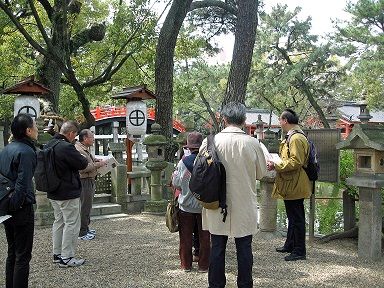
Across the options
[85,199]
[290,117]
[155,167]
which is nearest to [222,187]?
[290,117]

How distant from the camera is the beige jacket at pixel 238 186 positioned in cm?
356

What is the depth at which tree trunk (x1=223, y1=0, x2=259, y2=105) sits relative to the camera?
8.27 m

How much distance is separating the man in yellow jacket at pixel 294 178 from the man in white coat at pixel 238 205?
1287 millimetres

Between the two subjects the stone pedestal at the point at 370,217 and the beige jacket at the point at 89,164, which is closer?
the stone pedestal at the point at 370,217

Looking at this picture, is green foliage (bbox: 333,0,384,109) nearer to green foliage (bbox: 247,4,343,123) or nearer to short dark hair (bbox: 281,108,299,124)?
green foliage (bbox: 247,4,343,123)

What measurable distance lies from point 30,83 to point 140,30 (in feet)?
10.5

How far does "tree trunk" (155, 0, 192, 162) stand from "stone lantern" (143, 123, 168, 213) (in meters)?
1.66

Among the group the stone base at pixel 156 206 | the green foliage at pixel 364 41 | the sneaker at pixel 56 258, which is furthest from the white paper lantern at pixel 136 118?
the green foliage at pixel 364 41

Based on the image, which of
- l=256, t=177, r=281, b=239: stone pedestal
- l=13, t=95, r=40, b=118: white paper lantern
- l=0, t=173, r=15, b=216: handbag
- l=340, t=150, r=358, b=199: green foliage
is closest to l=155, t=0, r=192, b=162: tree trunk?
l=13, t=95, r=40, b=118: white paper lantern

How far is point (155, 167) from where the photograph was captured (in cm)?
824

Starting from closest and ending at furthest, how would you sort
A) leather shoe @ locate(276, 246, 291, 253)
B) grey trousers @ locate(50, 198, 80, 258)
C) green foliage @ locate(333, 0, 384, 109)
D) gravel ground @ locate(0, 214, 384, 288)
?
gravel ground @ locate(0, 214, 384, 288) < grey trousers @ locate(50, 198, 80, 258) < leather shoe @ locate(276, 246, 291, 253) < green foliage @ locate(333, 0, 384, 109)

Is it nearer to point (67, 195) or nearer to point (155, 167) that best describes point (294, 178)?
point (67, 195)

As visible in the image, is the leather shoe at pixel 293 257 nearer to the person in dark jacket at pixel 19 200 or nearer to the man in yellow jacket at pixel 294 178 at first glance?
the man in yellow jacket at pixel 294 178

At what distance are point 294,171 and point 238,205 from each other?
165cm
